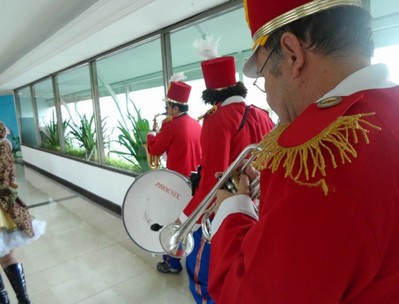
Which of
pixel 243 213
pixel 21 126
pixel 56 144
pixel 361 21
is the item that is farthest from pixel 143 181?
pixel 21 126

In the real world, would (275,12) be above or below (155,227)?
above

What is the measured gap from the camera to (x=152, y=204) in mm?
1678

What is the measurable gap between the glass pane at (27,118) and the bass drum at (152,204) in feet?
22.8

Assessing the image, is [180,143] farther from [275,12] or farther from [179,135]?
[275,12]

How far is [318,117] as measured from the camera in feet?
1.45

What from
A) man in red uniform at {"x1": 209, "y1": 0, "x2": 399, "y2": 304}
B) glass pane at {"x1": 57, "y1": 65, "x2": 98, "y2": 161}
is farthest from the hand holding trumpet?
glass pane at {"x1": 57, "y1": 65, "x2": 98, "y2": 161}

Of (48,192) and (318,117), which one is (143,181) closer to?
(318,117)

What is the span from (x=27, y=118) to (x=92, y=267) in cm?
689

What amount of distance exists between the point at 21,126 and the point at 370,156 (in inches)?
375

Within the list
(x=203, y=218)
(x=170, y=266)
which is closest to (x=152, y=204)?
(x=203, y=218)

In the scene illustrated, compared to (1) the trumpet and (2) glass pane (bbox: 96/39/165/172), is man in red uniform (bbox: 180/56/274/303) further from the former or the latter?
(2) glass pane (bbox: 96/39/165/172)

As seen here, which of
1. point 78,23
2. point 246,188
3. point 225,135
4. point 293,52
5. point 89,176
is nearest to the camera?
point 293,52

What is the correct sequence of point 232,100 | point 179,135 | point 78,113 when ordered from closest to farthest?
1. point 232,100
2. point 179,135
3. point 78,113

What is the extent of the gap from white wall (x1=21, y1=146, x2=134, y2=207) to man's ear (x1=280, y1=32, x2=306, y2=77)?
3071 millimetres
